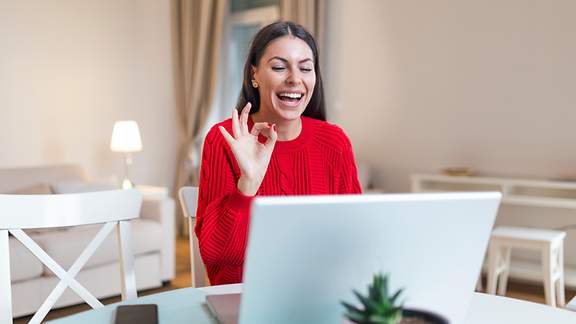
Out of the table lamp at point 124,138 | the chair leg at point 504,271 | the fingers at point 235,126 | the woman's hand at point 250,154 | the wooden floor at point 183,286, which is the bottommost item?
the wooden floor at point 183,286

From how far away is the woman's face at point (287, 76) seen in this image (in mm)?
1379

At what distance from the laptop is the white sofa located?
9.19 feet

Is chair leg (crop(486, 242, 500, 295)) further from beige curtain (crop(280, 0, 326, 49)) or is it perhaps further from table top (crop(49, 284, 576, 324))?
table top (crop(49, 284, 576, 324))

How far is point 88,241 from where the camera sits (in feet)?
11.4

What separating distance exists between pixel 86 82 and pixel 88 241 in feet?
6.54

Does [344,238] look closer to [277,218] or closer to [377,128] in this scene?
[277,218]

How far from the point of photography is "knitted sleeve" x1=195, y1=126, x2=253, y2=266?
49.3 inches

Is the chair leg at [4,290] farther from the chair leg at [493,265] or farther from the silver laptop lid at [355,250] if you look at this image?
the chair leg at [493,265]

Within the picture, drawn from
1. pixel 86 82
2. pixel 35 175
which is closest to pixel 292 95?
pixel 35 175

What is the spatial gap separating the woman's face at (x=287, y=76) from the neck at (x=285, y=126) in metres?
0.06

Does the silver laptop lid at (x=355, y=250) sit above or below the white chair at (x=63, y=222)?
above

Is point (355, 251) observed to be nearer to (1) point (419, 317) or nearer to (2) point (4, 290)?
(1) point (419, 317)

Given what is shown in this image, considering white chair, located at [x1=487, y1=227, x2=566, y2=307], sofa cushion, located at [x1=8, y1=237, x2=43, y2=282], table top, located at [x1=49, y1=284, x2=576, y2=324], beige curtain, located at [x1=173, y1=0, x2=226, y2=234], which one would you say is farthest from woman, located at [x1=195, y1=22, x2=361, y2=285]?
beige curtain, located at [x1=173, y1=0, x2=226, y2=234]

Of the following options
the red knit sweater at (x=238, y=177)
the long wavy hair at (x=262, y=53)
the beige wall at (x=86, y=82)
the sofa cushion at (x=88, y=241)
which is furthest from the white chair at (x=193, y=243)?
the beige wall at (x=86, y=82)
